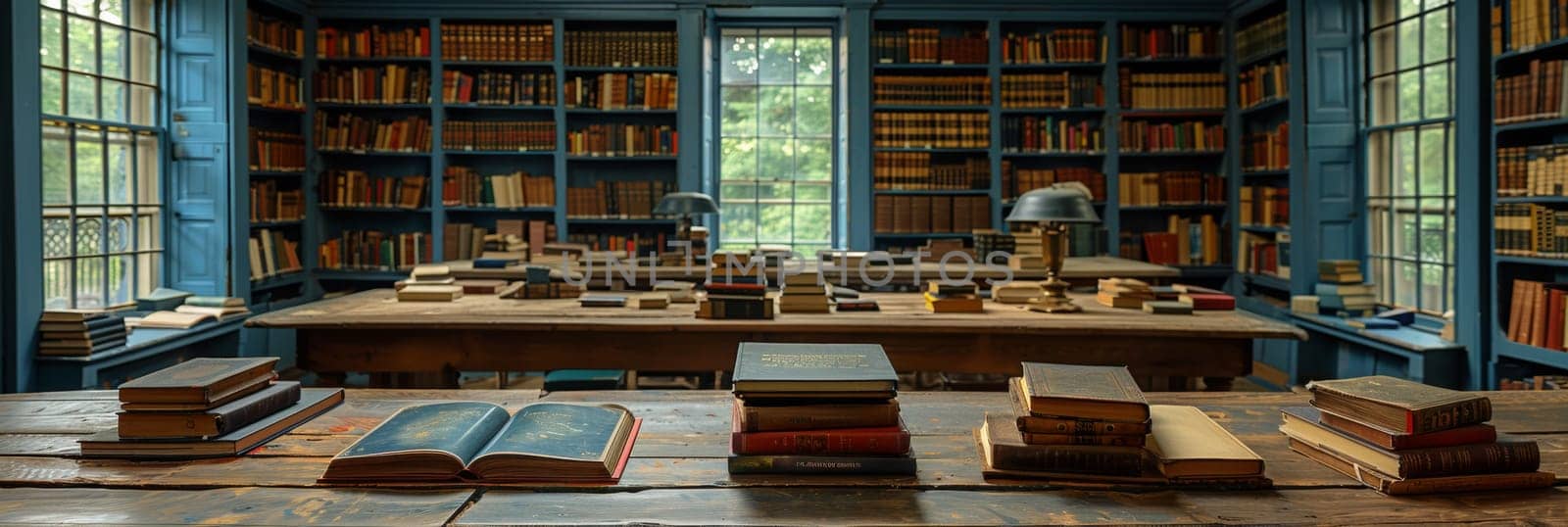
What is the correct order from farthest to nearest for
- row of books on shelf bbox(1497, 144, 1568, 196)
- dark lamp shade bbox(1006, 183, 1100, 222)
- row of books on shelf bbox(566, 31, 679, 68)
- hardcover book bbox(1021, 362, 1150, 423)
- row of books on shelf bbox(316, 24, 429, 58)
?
row of books on shelf bbox(566, 31, 679, 68)
row of books on shelf bbox(316, 24, 429, 58)
row of books on shelf bbox(1497, 144, 1568, 196)
dark lamp shade bbox(1006, 183, 1100, 222)
hardcover book bbox(1021, 362, 1150, 423)

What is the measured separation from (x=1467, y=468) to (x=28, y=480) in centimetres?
197

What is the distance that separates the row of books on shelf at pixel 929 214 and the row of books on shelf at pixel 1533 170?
3.43 metres

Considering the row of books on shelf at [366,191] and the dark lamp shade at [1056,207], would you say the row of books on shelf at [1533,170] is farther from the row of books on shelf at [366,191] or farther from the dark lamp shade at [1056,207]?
the row of books on shelf at [366,191]

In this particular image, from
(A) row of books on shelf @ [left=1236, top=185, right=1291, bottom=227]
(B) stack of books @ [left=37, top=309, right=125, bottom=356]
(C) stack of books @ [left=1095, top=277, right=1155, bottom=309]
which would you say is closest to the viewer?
(C) stack of books @ [left=1095, top=277, right=1155, bottom=309]

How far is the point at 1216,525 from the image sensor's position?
4.13 feet

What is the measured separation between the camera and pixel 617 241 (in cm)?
748

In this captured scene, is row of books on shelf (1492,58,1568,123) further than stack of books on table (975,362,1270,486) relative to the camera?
Yes


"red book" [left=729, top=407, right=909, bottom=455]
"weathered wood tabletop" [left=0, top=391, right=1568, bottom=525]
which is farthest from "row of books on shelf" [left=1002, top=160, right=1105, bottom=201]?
"red book" [left=729, top=407, right=909, bottom=455]

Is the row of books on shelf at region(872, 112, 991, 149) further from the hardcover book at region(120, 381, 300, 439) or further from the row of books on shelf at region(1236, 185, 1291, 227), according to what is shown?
the hardcover book at region(120, 381, 300, 439)

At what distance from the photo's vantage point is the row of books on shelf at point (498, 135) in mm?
7250

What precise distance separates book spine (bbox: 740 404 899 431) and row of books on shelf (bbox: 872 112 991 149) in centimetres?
605

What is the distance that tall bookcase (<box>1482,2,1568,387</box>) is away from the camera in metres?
4.07

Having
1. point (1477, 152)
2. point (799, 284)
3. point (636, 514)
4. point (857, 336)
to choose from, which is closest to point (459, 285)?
point (799, 284)

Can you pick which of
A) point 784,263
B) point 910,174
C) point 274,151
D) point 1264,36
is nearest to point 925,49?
point 910,174
